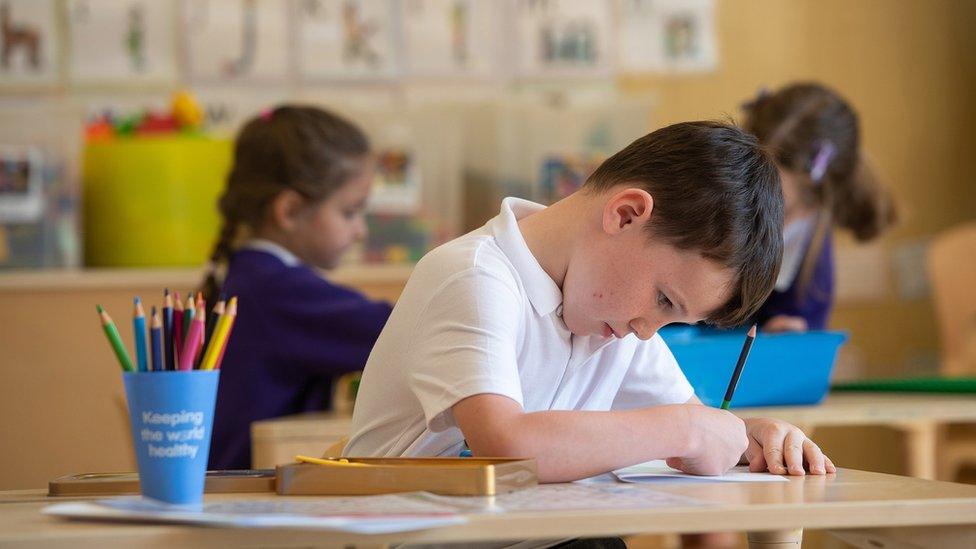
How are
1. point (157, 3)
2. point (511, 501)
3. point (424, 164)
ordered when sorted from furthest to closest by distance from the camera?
1. point (157, 3)
2. point (424, 164)
3. point (511, 501)

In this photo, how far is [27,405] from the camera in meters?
2.55

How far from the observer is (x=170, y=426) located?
2.56ft

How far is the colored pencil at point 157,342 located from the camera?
78 centimetres

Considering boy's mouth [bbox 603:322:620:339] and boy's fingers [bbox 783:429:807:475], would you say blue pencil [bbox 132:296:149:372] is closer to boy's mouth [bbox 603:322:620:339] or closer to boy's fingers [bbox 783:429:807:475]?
boy's mouth [bbox 603:322:620:339]

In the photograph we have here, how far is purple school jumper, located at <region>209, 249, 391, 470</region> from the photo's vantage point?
1.93m

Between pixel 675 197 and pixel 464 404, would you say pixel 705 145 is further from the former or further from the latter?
pixel 464 404

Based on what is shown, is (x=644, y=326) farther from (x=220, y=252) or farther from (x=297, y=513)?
(x=220, y=252)

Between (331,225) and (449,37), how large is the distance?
1016 millimetres

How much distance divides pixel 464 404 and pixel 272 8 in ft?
7.23

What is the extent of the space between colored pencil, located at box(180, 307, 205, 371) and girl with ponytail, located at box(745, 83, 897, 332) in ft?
4.87

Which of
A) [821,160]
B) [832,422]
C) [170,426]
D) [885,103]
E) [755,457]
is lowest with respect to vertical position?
[832,422]

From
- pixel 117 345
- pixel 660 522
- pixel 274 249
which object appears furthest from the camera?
pixel 274 249

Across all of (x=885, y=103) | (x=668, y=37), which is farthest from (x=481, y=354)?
(x=885, y=103)

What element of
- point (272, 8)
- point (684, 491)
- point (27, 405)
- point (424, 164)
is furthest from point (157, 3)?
point (684, 491)
